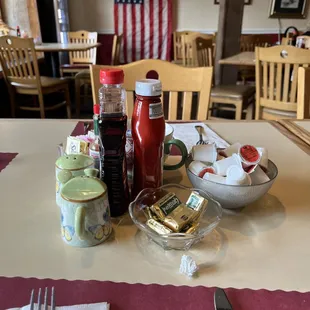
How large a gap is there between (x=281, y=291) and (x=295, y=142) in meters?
0.60

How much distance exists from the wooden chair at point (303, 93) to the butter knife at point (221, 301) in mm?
1014

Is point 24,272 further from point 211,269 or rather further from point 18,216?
point 211,269

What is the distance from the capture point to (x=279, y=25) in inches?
192

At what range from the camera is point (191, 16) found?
480 centimetres

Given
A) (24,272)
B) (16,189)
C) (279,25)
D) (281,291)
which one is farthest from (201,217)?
(279,25)

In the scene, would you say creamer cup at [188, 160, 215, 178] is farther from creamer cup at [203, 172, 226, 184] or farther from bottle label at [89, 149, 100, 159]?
bottle label at [89, 149, 100, 159]

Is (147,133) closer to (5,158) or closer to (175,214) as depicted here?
(175,214)

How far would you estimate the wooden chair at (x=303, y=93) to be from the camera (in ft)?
4.00

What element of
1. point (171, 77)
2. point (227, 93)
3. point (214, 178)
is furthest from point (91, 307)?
point (227, 93)

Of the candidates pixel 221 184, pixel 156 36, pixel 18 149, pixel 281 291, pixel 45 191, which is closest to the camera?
pixel 281 291

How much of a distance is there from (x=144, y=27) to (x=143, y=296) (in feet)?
15.8

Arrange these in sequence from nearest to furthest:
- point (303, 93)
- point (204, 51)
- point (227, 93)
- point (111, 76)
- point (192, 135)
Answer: point (111, 76)
point (192, 135)
point (303, 93)
point (227, 93)
point (204, 51)

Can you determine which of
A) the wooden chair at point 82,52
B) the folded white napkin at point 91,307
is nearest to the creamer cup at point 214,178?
the folded white napkin at point 91,307

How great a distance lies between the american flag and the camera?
469cm
